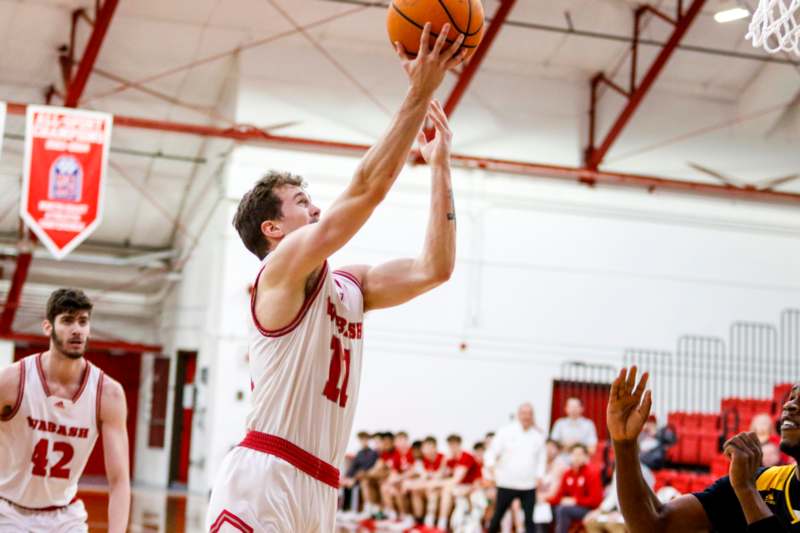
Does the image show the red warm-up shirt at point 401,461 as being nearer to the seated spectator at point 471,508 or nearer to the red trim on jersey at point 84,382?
the seated spectator at point 471,508

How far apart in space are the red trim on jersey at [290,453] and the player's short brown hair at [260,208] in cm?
65

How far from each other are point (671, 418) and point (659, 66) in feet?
17.7

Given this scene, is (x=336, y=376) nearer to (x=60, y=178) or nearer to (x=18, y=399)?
(x=18, y=399)

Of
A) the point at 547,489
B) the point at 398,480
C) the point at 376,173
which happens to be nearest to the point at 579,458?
the point at 547,489

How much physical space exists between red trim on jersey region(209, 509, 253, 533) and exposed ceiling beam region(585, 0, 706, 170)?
48.8 feet

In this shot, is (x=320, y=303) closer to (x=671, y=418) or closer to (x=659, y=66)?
(x=671, y=418)

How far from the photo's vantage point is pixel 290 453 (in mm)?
3461

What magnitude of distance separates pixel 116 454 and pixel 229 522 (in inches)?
82.3

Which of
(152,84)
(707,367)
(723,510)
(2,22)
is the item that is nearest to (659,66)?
(707,367)

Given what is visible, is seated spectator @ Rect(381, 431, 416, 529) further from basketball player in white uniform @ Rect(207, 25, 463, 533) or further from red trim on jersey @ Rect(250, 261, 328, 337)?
red trim on jersey @ Rect(250, 261, 328, 337)

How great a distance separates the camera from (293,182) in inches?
151

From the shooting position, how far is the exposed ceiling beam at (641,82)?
17016mm

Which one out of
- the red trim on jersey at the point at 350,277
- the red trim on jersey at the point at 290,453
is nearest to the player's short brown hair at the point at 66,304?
the red trim on jersey at the point at 350,277

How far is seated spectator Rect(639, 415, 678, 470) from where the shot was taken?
12016 millimetres
